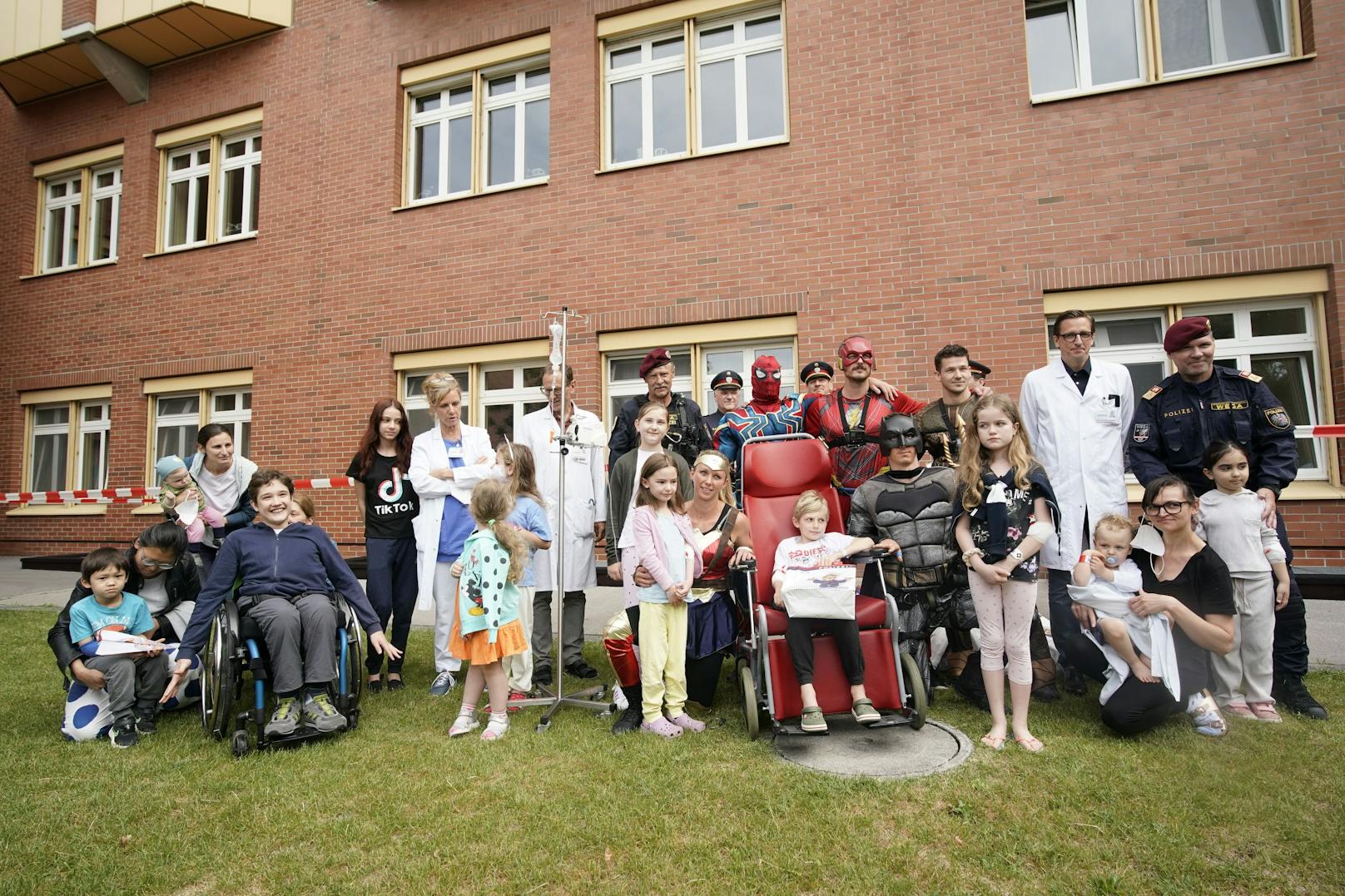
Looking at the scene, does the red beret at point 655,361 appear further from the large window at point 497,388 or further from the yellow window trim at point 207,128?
the yellow window trim at point 207,128

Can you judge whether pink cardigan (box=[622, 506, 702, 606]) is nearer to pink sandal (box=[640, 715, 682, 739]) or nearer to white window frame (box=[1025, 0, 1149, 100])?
pink sandal (box=[640, 715, 682, 739])

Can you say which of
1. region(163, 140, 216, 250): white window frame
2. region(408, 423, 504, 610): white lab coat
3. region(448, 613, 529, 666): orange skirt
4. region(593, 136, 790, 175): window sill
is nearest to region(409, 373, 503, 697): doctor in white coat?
region(408, 423, 504, 610): white lab coat

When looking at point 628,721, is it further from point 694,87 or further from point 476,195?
point 476,195

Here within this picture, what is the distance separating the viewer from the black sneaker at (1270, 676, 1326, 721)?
366 cm

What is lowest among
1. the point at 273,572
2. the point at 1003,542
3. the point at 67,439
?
the point at 273,572

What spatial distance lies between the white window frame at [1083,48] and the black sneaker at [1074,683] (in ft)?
18.2

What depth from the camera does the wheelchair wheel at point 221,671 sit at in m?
3.66

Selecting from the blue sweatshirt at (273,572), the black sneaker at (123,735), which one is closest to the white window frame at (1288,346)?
the blue sweatshirt at (273,572)

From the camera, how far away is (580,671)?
4949 mm

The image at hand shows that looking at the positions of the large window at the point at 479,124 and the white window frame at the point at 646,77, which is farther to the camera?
the large window at the point at 479,124

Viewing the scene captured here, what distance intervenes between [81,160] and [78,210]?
2.57ft

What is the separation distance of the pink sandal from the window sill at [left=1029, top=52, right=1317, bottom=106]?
670 cm

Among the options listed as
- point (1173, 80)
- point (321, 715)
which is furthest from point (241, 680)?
point (1173, 80)

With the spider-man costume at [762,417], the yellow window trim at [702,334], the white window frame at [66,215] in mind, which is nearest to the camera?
the spider-man costume at [762,417]
